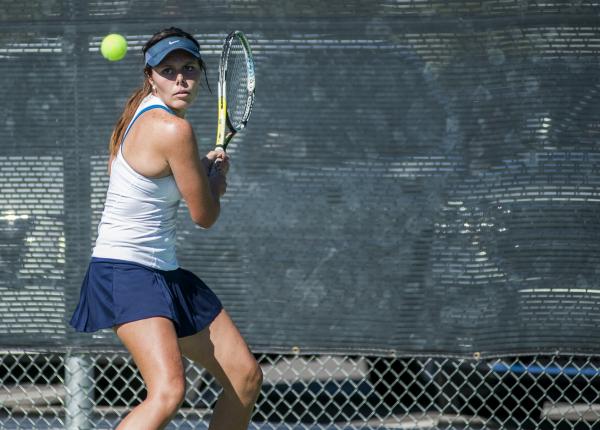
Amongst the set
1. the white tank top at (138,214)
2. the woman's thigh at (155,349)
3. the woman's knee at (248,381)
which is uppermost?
the white tank top at (138,214)

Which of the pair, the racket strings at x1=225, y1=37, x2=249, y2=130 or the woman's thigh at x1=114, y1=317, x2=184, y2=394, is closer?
the woman's thigh at x1=114, y1=317, x2=184, y2=394

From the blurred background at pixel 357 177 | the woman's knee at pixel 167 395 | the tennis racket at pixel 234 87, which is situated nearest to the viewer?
the woman's knee at pixel 167 395

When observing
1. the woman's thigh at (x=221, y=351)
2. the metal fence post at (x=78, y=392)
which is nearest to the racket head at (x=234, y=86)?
the woman's thigh at (x=221, y=351)

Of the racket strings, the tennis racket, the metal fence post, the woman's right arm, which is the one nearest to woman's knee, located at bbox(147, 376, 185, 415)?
the woman's right arm

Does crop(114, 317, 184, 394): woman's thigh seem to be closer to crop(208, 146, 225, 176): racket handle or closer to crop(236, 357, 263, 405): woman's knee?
crop(236, 357, 263, 405): woman's knee

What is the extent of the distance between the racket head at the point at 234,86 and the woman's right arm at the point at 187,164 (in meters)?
0.40

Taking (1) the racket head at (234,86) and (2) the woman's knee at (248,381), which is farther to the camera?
(1) the racket head at (234,86)

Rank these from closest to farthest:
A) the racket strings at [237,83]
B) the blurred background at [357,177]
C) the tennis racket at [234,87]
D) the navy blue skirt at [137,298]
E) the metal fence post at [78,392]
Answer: the navy blue skirt at [137,298]
the tennis racket at [234,87]
the racket strings at [237,83]
the blurred background at [357,177]
the metal fence post at [78,392]

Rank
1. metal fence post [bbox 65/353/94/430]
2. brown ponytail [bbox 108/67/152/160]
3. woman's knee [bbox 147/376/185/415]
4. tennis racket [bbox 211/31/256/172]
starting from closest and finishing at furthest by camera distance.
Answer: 1. woman's knee [bbox 147/376/185/415]
2. brown ponytail [bbox 108/67/152/160]
3. tennis racket [bbox 211/31/256/172]
4. metal fence post [bbox 65/353/94/430]

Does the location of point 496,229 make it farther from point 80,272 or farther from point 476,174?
point 80,272

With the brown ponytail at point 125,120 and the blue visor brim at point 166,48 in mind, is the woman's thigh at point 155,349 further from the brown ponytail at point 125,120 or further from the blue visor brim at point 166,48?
the blue visor brim at point 166,48

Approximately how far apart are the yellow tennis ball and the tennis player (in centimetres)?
103

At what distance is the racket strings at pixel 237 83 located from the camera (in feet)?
13.1

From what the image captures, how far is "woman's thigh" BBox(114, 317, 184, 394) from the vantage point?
3119mm
